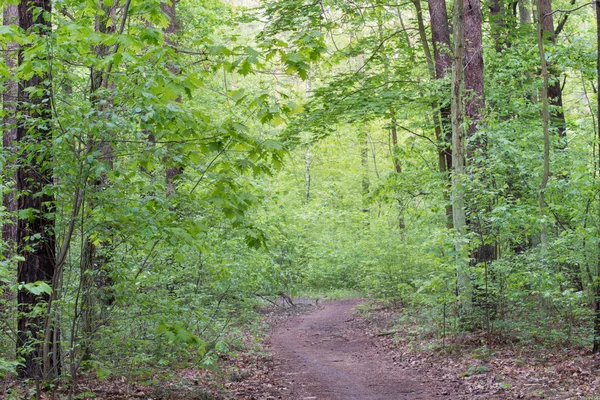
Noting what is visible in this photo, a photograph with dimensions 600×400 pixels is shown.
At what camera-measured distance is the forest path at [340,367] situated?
808cm

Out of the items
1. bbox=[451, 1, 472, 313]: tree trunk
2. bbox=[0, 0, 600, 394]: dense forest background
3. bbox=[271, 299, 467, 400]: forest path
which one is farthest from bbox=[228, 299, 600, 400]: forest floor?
bbox=[451, 1, 472, 313]: tree trunk

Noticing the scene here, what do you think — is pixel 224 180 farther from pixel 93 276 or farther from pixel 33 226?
pixel 33 226

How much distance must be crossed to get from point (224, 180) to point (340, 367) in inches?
262

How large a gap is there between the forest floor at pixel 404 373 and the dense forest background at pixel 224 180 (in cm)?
78

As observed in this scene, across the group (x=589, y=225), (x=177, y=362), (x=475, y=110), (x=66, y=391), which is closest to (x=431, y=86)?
(x=475, y=110)

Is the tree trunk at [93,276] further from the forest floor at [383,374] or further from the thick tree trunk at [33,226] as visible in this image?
the forest floor at [383,374]

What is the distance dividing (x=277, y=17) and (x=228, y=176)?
9.62 meters

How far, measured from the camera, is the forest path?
26.5ft

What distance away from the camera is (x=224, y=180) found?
15.9 ft

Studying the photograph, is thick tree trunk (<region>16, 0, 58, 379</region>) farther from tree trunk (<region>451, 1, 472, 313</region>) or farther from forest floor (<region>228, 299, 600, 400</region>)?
tree trunk (<region>451, 1, 472, 313</region>)

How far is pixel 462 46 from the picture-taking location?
10023 mm

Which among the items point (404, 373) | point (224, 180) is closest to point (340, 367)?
point (404, 373)

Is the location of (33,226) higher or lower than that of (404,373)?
higher

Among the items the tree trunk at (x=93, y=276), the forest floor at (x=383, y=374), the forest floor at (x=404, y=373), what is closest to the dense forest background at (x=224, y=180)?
the tree trunk at (x=93, y=276)
